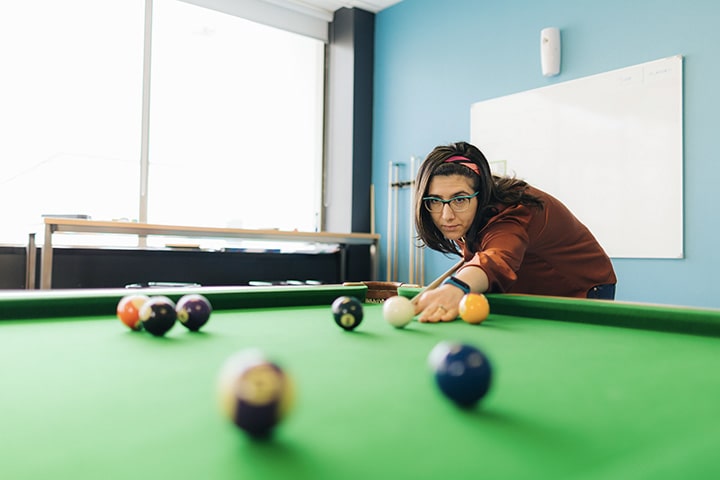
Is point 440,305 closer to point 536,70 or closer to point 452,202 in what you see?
point 452,202

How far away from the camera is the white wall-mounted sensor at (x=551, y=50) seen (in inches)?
149

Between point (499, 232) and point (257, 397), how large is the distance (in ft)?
4.83

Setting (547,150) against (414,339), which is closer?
(414,339)

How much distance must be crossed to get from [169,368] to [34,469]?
1.42ft

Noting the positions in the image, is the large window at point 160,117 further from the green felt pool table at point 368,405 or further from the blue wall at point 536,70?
the green felt pool table at point 368,405

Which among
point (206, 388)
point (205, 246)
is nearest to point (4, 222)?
point (205, 246)

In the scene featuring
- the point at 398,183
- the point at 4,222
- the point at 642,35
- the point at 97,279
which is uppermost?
the point at 642,35

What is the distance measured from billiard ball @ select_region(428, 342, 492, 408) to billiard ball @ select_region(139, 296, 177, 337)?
29.0 inches

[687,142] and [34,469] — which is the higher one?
[687,142]

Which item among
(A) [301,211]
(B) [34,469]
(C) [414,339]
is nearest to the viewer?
(B) [34,469]

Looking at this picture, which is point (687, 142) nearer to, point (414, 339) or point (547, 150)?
point (547, 150)

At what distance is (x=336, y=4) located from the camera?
528 centimetres

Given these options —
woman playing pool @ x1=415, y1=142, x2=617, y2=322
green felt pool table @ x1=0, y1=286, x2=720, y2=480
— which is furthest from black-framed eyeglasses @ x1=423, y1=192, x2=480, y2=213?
green felt pool table @ x1=0, y1=286, x2=720, y2=480

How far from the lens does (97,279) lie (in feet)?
13.4
